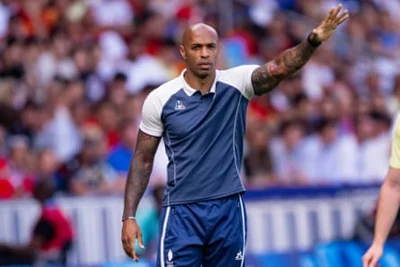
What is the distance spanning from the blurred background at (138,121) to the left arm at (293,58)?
4183 millimetres

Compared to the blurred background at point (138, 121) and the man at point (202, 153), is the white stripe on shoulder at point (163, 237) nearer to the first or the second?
the man at point (202, 153)

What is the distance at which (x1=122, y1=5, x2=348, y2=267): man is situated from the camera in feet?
29.3

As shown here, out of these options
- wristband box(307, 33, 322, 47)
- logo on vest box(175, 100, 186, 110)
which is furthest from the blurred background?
wristband box(307, 33, 322, 47)

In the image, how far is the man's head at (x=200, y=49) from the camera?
8844 millimetres

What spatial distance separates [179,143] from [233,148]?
0.37 m

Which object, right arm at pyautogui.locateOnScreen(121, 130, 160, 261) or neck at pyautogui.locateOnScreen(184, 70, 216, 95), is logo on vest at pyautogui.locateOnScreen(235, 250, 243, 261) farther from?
neck at pyautogui.locateOnScreen(184, 70, 216, 95)

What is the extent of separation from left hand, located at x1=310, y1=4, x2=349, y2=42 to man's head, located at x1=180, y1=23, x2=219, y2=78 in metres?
0.75

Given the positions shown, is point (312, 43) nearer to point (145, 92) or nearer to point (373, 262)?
point (373, 262)

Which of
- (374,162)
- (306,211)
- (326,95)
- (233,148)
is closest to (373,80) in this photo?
(326,95)

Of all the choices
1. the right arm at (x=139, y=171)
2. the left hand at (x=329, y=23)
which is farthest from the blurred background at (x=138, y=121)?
the left hand at (x=329, y=23)

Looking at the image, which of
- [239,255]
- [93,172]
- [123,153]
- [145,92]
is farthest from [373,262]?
[145,92]

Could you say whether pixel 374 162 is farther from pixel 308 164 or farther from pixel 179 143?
pixel 179 143

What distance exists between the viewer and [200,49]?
885 cm

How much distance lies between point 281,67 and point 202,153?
0.78 meters
